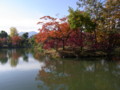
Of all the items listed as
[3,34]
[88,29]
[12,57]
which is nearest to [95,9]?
[88,29]

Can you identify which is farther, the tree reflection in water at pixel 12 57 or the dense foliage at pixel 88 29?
the dense foliage at pixel 88 29

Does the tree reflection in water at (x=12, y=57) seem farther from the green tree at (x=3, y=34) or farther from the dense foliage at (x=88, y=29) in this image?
the green tree at (x=3, y=34)

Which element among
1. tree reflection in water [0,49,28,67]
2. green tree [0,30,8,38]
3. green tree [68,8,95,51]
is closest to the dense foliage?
green tree [68,8,95,51]

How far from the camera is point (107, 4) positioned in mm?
16234

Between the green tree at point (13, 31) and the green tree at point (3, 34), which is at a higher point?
the green tree at point (13, 31)

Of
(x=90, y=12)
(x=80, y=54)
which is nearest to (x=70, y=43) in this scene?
(x=80, y=54)

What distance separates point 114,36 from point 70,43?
5.29 metres

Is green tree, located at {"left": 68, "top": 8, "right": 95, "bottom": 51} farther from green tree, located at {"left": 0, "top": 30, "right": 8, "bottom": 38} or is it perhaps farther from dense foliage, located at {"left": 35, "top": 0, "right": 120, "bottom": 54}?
green tree, located at {"left": 0, "top": 30, "right": 8, "bottom": 38}

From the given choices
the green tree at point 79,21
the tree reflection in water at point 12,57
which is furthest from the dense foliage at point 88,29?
the tree reflection in water at point 12,57

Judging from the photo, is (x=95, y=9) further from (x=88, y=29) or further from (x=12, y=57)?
(x=12, y=57)

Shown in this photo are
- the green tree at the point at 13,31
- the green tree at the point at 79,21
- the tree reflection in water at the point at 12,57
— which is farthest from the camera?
the green tree at the point at 13,31

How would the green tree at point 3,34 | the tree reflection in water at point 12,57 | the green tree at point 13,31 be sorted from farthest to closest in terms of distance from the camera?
the green tree at point 13,31
the green tree at point 3,34
the tree reflection in water at point 12,57

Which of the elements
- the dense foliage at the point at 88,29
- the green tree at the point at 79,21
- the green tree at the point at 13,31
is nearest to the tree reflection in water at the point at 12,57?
the dense foliage at the point at 88,29

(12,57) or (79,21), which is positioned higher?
(79,21)
